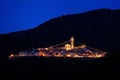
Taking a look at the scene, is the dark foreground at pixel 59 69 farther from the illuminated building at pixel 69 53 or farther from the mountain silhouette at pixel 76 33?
the mountain silhouette at pixel 76 33

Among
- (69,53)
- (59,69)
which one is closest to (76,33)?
(69,53)

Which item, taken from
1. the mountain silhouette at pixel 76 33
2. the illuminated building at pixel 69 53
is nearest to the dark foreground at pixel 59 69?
the illuminated building at pixel 69 53

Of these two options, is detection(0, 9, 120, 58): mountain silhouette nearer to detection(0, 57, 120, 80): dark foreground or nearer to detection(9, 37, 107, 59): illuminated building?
detection(9, 37, 107, 59): illuminated building

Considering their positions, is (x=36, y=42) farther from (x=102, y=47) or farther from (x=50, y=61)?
(x=50, y=61)

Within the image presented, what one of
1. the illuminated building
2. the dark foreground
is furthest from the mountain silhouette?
the dark foreground

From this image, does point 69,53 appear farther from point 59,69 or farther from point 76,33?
point 76,33

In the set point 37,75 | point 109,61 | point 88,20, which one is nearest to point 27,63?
point 37,75
